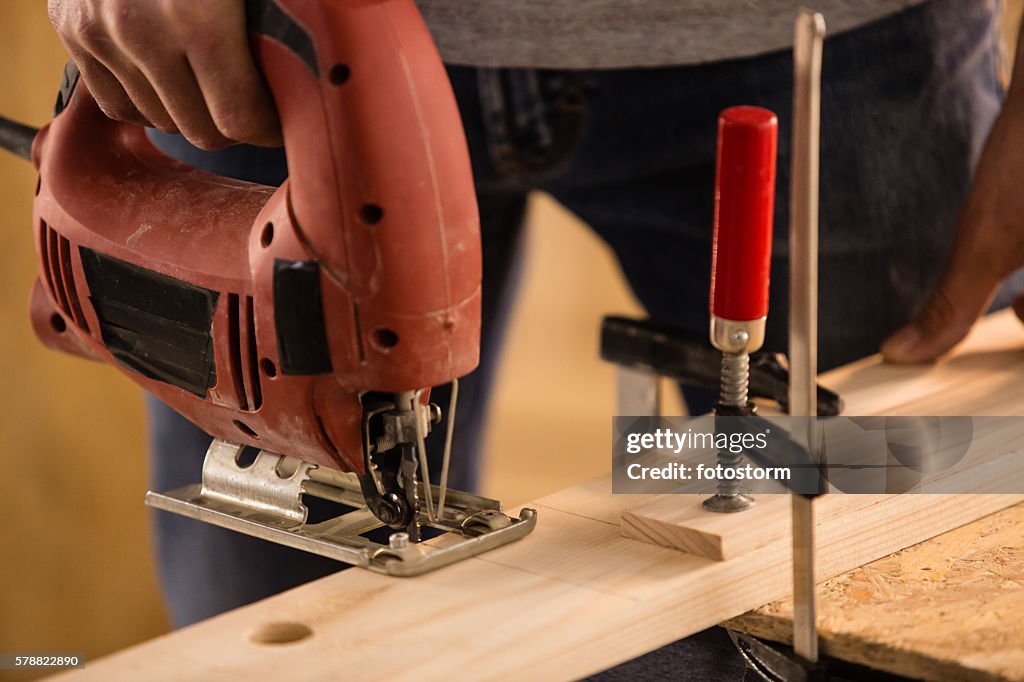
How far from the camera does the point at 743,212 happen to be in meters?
0.92

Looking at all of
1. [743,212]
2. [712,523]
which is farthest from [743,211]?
[712,523]

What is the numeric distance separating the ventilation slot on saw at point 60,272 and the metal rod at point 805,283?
65cm

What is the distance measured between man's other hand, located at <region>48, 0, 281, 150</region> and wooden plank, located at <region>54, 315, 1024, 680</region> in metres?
0.35

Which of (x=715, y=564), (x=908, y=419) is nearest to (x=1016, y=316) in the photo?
(x=908, y=419)

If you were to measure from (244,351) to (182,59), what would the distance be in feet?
0.72

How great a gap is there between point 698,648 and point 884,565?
0.55 ft

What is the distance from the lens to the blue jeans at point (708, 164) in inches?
58.5

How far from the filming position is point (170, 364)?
1076 mm

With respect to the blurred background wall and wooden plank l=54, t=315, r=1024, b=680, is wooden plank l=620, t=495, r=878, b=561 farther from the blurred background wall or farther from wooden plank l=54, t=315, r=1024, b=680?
the blurred background wall

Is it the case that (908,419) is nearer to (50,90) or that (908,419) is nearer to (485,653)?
(485,653)

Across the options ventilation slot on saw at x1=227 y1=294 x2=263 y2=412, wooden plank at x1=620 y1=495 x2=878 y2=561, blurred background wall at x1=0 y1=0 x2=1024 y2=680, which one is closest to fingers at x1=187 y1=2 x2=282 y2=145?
ventilation slot on saw at x1=227 y1=294 x2=263 y2=412

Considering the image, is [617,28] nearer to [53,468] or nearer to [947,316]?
[947,316]

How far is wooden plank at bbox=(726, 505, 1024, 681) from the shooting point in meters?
0.86

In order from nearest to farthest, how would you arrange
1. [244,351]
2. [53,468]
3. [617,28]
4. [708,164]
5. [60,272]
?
[244,351]
[60,272]
[617,28]
[708,164]
[53,468]
